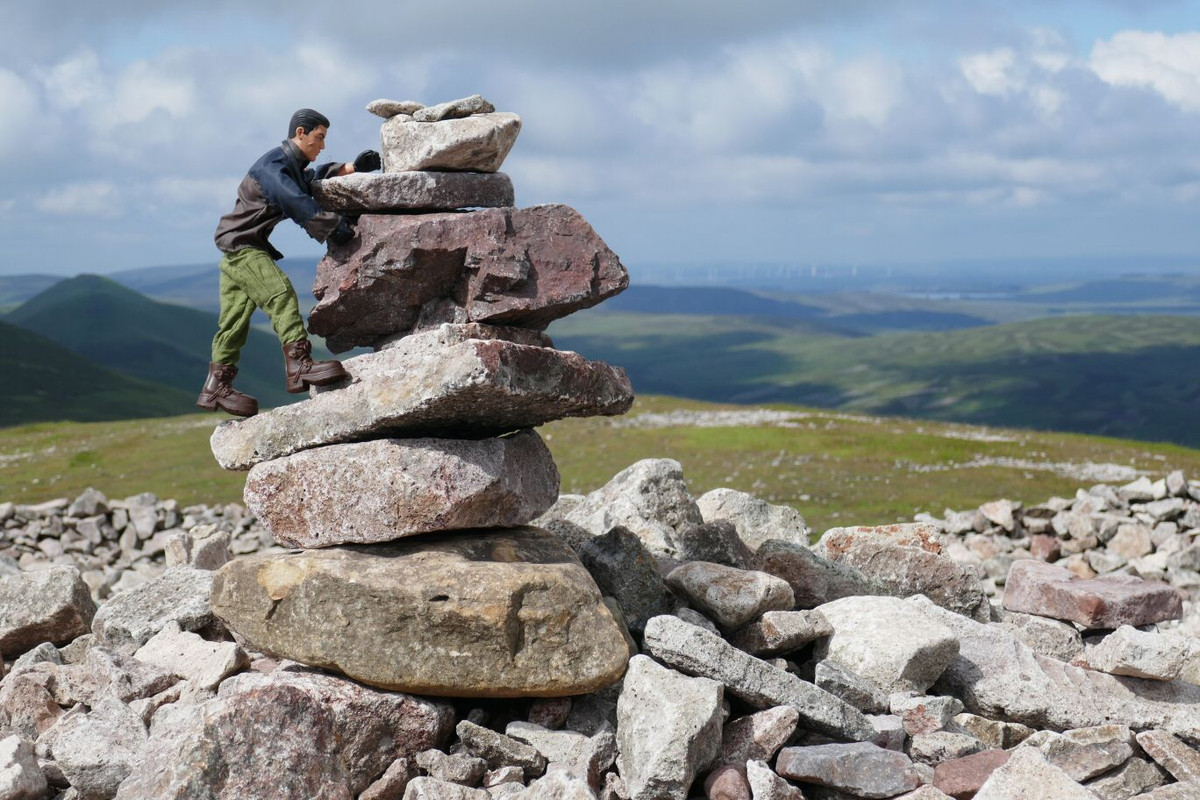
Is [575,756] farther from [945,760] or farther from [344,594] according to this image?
[945,760]

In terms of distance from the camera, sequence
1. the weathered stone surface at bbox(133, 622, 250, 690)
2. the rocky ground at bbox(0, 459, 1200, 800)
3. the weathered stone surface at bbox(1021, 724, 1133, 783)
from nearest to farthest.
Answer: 1. the rocky ground at bbox(0, 459, 1200, 800)
2. the weathered stone surface at bbox(1021, 724, 1133, 783)
3. the weathered stone surface at bbox(133, 622, 250, 690)

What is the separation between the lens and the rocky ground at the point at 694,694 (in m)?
10.6

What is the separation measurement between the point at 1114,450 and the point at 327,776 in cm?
5417

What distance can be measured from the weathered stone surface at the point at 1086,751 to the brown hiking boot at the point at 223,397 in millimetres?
10497

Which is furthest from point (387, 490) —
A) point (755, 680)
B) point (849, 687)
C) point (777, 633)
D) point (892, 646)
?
point (892, 646)

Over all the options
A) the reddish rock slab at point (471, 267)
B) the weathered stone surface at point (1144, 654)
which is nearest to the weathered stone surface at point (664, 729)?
the reddish rock slab at point (471, 267)

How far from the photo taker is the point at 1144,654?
1395 centimetres

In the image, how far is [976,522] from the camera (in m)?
29.4

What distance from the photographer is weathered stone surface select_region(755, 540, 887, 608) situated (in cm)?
1562

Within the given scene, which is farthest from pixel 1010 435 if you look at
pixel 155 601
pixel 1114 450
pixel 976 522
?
pixel 155 601

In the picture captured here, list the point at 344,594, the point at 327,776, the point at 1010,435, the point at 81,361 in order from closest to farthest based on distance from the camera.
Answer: the point at 327,776
the point at 344,594
the point at 1010,435
the point at 81,361

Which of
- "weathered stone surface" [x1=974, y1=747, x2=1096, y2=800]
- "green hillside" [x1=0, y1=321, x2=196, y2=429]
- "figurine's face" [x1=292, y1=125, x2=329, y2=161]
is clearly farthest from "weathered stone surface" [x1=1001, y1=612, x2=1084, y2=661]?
"green hillside" [x1=0, y1=321, x2=196, y2=429]

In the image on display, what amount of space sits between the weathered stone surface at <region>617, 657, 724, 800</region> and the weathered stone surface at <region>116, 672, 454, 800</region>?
220 centimetres

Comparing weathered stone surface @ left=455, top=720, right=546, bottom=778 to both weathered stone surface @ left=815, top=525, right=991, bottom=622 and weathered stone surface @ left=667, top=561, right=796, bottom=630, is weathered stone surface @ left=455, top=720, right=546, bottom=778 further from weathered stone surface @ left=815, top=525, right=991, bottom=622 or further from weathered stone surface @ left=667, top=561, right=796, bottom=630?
weathered stone surface @ left=815, top=525, right=991, bottom=622
